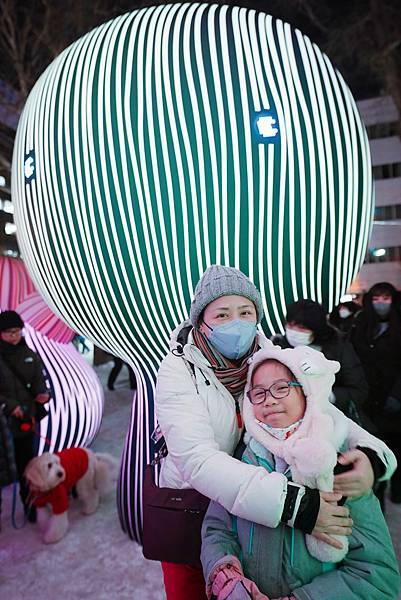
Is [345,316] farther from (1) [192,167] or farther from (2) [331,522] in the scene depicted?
(2) [331,522]

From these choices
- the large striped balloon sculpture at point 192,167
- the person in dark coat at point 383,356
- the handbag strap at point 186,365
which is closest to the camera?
the handbag strap at point 186,365

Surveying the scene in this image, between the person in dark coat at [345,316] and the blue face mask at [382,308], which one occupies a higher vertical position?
the blue face mask at [382,308]

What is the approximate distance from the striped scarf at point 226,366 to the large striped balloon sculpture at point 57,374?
275 centimetres

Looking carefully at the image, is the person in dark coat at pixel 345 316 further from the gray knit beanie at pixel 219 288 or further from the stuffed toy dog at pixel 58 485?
the gray knit beanie at pixel 219 288

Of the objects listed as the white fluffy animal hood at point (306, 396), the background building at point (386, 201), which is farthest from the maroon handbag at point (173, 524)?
the background building at point (386, 201)

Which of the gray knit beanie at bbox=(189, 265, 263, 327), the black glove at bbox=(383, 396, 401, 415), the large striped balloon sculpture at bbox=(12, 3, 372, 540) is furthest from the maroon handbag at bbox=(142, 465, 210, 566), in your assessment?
the black glove at bbox=(383, 396, 401, 415)

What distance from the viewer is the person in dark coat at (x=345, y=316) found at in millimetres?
5565

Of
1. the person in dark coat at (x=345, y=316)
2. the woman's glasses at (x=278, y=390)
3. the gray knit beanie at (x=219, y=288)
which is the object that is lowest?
the person in dark coat at (x=345, y=316)

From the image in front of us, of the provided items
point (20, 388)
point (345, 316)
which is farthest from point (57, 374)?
point (345, 316)

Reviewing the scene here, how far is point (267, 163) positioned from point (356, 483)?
58.5 inches

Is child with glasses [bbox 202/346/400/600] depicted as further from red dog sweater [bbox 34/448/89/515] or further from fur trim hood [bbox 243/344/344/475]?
red dog sweater [bbox 34/448/89/515]

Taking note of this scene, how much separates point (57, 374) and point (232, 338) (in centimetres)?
303

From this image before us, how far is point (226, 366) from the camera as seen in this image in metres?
1.45

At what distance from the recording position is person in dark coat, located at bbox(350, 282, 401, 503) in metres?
3.34
